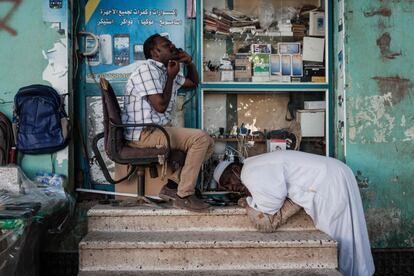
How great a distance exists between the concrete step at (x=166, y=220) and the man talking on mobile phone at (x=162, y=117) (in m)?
0.10

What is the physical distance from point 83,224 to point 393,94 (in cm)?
336

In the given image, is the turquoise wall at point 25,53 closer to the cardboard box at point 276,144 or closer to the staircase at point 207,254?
the staircase at point 207,254

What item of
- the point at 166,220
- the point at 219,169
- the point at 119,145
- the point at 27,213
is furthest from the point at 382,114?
the point at 27,213

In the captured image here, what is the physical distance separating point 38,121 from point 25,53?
2.34 ft

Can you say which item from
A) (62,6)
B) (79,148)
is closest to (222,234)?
(79,148)

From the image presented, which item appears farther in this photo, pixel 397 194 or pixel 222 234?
pixel 397 194

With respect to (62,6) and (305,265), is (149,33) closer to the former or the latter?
(62,6)

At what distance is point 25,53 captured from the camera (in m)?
4.66

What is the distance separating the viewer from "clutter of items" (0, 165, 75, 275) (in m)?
3.43

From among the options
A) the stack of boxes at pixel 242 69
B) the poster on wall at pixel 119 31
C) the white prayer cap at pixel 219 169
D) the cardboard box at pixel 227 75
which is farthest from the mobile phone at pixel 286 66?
the poster on wall at pixel 119 31

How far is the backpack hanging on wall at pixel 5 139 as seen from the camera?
177 inches

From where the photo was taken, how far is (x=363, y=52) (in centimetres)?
488

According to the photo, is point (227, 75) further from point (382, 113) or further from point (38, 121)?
point (38, 121)

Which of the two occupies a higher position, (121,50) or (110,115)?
(121,50)
